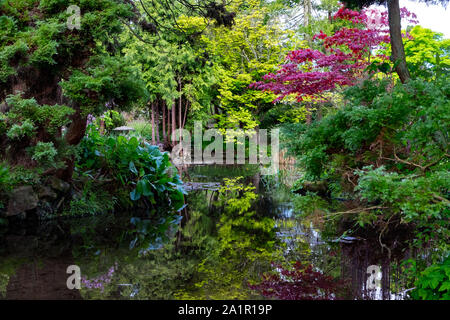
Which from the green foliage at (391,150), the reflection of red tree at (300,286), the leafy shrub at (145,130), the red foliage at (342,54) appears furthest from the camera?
the leafy shrub at (145,130)

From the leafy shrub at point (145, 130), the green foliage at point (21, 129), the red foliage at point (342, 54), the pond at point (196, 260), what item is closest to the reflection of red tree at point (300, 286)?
the pond at point (196, 260)

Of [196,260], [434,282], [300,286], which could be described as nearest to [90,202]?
[196,260]

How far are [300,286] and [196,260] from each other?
40.8 inches

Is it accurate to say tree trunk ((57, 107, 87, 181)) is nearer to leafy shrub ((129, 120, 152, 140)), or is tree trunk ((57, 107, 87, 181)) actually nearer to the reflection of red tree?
the reflection of red tree

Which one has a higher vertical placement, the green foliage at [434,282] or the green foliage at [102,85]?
→ the green foliage at [102,85]

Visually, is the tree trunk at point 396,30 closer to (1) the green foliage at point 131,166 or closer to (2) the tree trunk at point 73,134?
(2) the tree trunk at point 73,134

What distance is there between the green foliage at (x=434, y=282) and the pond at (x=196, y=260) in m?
0.27

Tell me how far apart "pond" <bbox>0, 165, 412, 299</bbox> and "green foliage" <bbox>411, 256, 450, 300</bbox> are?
10.5 inches

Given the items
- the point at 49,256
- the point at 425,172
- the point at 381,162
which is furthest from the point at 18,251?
the point at 425,172

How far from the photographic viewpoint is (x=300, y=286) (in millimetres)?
2834

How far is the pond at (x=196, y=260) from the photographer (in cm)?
274

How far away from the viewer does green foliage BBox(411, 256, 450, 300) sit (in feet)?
7.46

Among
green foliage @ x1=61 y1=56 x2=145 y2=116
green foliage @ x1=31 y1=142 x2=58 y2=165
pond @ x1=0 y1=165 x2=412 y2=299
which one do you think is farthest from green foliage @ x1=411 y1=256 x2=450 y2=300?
green foliage @ x1=31 y1=142 x2=58 y2=165

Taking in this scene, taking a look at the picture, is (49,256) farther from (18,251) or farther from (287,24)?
(287,24)
